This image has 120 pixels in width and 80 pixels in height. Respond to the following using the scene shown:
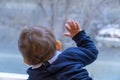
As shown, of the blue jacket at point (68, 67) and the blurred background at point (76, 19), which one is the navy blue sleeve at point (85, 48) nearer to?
the blue jacket at point (68, 67)

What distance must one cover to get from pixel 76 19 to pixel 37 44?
523 mm

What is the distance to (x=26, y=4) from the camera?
5.24 ft

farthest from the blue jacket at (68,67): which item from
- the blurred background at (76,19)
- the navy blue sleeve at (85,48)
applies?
the blurred background at (76,19)

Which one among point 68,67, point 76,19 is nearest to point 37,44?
point 68,67

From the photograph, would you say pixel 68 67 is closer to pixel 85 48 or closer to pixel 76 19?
pixel 85 48

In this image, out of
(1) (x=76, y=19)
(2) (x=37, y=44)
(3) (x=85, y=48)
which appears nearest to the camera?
(2) (x=37, y=44)

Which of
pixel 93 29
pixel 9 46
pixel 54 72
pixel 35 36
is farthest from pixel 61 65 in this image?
pixel 9 46

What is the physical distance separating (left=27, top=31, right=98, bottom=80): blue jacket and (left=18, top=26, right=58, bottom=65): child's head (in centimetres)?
4

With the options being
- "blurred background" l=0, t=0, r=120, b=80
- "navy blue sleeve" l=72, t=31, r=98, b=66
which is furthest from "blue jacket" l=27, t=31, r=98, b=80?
"blurred background" l=0, t=0, r=120, b=80

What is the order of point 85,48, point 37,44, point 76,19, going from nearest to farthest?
point 37,44 → point 85,48 → point 76,19

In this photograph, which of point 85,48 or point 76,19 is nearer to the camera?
point 85,48

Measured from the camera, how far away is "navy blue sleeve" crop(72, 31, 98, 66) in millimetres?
1161

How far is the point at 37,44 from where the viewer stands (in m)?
1.06

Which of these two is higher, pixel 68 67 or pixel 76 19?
pixel 76 19
